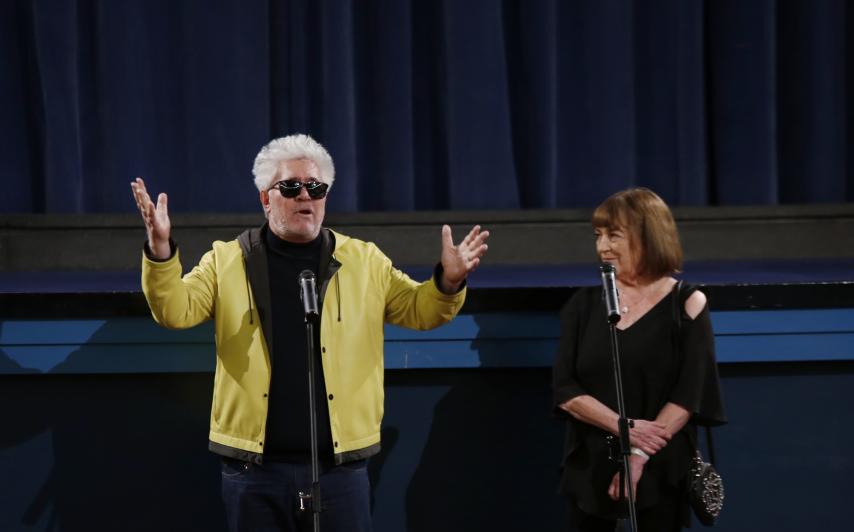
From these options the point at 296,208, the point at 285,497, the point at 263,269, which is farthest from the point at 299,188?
the point at 285,497

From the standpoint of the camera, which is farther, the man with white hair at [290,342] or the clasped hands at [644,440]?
the clasped hands at [644,440]

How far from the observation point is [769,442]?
9.89 feet

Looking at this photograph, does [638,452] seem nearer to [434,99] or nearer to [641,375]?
[641,375]

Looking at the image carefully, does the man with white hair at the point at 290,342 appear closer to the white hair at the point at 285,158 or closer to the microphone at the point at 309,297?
the white hair at the point at 285,158

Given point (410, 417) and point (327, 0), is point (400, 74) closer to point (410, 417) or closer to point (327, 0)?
point (327, 0)

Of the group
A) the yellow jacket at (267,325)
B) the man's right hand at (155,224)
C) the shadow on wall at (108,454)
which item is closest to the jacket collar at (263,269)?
the yellow jacket at (267,325)

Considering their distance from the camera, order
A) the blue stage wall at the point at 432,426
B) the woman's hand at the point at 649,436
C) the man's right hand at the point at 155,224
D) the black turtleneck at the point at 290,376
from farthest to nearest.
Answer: the blue stage wall at the point at 432,426 → the woman's hand at the point at 649,436 → the black turtleneck at the point at 290,376 → the man's right hand at the point at 155,224

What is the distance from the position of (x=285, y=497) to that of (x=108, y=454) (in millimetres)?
913

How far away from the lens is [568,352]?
2494 mm

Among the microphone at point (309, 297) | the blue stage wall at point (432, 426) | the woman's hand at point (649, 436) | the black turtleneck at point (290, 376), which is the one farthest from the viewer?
the blue stage wall at point (432, 426)

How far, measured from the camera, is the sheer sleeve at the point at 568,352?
2.47 m

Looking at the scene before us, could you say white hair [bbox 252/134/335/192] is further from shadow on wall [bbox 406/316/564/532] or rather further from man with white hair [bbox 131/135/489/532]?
shadow on wall [bbox 406/316/564/532]

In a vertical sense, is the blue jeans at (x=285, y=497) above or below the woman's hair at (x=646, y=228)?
below

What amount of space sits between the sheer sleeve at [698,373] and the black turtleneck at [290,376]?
84cm
